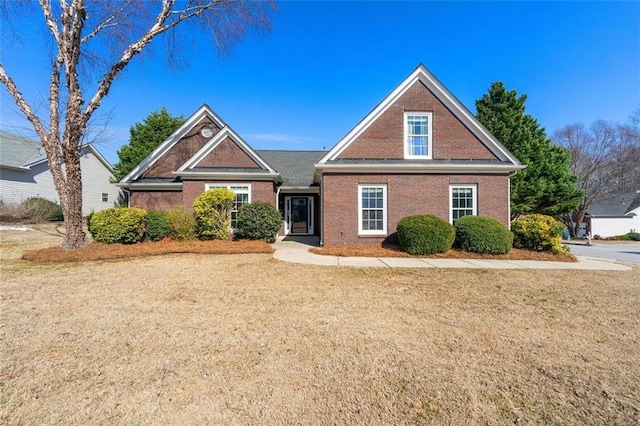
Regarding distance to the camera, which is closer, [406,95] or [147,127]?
[406,95]

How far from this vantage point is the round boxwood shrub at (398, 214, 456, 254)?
10.3 m

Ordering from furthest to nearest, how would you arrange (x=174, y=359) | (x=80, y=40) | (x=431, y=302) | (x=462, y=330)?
1. (x=80, y=40)
2. (x=431, y=302)
3. (x=462, y=330)
4. (x=174, y=359)

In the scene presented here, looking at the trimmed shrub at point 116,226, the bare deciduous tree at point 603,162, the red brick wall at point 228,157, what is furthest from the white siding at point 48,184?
the bare deciduous tree at point 603,162

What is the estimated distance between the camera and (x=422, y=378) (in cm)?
296

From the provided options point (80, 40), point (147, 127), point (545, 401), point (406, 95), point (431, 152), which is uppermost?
point (147, 127)

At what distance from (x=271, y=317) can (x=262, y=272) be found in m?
3.15

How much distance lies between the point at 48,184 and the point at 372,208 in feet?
86.8

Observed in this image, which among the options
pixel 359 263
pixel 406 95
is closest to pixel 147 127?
pixel 406 95

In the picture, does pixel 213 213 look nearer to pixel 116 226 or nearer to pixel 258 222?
pixel 258 222

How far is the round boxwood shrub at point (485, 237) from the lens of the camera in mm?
10492

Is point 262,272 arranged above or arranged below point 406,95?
below

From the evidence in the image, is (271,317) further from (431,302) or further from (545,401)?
(545,401)

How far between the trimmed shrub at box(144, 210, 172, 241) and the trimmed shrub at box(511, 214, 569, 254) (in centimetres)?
1466

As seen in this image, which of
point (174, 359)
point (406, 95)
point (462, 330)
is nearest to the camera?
point (174, 359)
